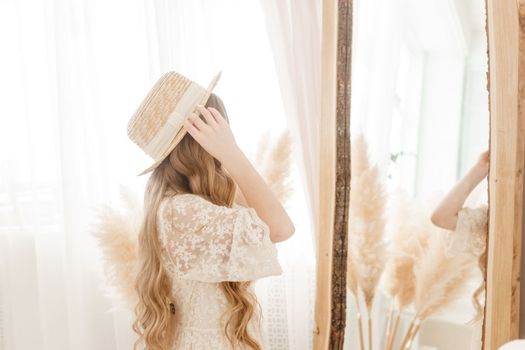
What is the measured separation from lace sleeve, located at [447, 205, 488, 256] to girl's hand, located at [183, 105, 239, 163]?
54cm

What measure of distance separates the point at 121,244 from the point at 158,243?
26 cm

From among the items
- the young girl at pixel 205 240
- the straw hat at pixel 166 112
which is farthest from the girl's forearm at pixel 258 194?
the straw hat at pixel 166 112

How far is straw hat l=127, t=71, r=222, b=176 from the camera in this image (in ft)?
3.95

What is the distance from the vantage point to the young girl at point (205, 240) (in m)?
1.15

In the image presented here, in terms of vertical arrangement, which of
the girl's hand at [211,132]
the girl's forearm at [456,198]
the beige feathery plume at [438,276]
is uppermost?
the girl's hand at [211,132]

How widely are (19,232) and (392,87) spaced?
1.16m

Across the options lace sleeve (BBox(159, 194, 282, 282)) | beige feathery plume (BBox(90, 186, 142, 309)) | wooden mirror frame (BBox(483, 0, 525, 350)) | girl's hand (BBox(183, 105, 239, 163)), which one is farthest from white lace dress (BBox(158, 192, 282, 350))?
wooden mirror frame (BBox(483, 0, 525, 350))

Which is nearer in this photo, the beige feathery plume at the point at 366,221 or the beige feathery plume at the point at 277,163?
the beige feathery plume at the point at 366,221

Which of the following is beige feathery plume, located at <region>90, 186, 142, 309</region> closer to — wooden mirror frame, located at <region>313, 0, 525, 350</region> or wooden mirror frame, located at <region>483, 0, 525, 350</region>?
wooden mirror frame, located at <region>313, 0, 525, 350</region>

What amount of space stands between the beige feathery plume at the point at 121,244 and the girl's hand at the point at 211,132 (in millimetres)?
383

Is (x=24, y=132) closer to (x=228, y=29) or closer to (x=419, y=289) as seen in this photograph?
(x=228, y=29)

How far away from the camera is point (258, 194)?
1242 mm

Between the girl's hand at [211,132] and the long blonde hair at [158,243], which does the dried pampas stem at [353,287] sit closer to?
the long blonde hair at [158,243]

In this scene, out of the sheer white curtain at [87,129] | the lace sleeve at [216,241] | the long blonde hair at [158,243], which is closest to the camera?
the lace sleeve at [216,241]
